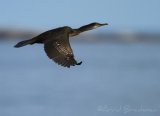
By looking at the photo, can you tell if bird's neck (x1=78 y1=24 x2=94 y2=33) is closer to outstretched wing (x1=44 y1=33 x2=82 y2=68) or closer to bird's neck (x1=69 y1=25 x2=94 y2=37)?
bird's neck (x1=69 y1=25 x2=94 y2=37)

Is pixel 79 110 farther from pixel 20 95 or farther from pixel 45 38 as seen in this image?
pixel 45 38

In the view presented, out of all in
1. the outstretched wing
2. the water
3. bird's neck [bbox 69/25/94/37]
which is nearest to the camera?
the outstretched wing

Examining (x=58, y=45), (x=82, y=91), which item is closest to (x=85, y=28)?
(x=58, y=45)

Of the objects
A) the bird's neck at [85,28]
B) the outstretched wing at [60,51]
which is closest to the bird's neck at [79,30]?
the bird's neck at [85,28]

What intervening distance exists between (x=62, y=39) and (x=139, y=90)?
9.33 m

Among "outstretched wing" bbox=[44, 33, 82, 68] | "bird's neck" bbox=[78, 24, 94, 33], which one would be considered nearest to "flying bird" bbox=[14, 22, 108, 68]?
"outstretched wing" bbox=[44, 33, 82, 68]

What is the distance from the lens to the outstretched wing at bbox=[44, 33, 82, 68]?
11.5 m

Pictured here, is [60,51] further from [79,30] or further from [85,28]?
[85,28]

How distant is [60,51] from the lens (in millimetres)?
11648

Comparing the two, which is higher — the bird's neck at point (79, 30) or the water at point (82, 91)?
the bird's neck at point (79, 30)

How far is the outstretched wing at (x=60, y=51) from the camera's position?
37.6ft

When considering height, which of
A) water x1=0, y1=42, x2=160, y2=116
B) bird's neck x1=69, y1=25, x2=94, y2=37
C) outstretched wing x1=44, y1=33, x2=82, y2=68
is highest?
bird's neck x1=69, y1=25, x2=94, y2=37

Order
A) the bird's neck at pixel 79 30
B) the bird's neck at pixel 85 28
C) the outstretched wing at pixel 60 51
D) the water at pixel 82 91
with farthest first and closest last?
the water at pixel 82 91, the bird's neck at pixel 85 28, the bird's neck at pixel 79 30, the outstretched wing at pixel 60 51

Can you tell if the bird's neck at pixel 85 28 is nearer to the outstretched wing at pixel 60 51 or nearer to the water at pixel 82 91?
the outstretched wing at pixel 60 51
